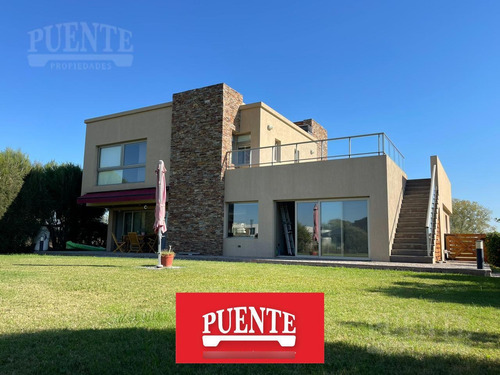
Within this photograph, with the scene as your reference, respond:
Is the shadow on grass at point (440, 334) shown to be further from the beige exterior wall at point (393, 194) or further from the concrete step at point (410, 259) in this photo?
the beige exterior wall at point (393, 194)

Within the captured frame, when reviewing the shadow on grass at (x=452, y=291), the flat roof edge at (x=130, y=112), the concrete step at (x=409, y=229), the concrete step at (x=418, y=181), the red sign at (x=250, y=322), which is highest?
the flat roof edge at (x=130, y=112)

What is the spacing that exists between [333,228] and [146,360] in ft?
40.5

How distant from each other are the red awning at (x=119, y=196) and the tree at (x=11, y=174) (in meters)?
3.02

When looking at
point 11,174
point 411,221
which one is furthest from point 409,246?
point 11,174

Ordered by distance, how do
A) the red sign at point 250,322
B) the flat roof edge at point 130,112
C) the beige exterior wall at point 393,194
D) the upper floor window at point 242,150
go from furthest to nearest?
the flat roof edge at point 130,112
the upper floor window at point 242,150
the beige exterior wall at point 393,194
the red sign at point 250,322

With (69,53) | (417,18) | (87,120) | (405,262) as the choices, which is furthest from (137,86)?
(405,262)

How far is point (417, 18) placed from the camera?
13.7 m

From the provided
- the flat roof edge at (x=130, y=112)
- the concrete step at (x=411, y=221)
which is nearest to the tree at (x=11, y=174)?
the flat roof edge at (x=130, y=112)

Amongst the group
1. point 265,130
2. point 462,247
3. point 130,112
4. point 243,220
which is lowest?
point 462,247

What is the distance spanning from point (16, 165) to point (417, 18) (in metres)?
19.5

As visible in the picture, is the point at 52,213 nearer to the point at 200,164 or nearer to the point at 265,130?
the point at 200,164

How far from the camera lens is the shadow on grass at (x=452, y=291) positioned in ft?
19.3

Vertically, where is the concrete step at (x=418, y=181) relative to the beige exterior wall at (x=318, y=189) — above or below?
above

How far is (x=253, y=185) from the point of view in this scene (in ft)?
53.0
